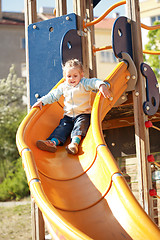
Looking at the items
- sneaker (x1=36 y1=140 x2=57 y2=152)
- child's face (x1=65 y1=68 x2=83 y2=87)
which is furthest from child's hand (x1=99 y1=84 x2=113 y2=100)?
sneaker (x1=36 y1=140 x2=57 y2=152)

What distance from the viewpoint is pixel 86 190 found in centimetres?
336

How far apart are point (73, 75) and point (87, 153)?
940 millimetres

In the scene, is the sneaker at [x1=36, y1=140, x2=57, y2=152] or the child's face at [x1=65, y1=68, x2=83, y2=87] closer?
the sneaker at [x1=36, y1=140, x2=57, y2=152]

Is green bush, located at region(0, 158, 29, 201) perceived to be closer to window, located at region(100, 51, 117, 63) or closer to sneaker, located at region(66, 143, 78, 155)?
sneaker, located at region(66, 143, 78, 155)

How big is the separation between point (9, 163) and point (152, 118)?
1332 cm

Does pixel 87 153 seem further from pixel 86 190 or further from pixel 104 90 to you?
pixel 104 90

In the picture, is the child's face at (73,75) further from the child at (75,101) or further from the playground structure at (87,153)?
the playground structure at (87,153)

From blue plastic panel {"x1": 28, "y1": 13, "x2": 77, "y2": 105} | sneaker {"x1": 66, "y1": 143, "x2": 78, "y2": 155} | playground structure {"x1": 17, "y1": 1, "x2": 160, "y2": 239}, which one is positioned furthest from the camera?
blue plastic panel {"x1": 28, "y1": 13, "x2": 77, "y2": 105}

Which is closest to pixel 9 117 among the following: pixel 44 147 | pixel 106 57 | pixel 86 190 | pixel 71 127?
pixel 106 57

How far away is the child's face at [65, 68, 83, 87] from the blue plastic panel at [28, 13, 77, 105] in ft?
2.88

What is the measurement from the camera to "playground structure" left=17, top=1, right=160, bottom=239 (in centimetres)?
288

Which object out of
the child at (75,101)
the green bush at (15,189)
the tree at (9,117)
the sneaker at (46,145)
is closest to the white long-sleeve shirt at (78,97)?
the child at (75,101)

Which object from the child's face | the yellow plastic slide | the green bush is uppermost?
the child's face

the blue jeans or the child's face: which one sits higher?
the child's face
